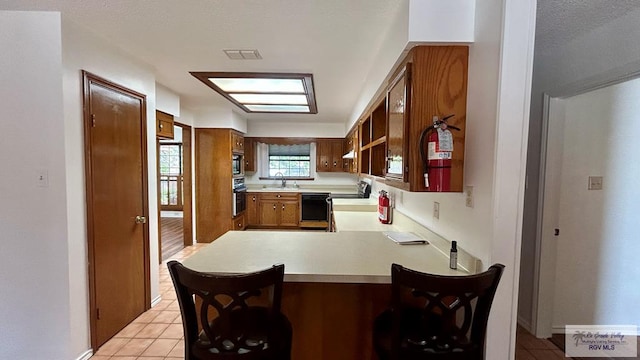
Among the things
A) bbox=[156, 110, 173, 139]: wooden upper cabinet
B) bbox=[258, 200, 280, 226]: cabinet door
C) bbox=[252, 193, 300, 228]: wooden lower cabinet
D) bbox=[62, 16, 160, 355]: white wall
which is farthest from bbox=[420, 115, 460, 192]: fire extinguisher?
bbox=[258, 200, 280, 226]: cabinet door

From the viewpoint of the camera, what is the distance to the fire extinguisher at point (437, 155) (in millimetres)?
1396

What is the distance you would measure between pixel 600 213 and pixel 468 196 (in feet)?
5.69

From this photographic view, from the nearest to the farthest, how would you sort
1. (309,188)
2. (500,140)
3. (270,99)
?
(500,140)
(270,99)
(309,188)

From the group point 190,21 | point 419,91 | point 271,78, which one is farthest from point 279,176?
point 419,91

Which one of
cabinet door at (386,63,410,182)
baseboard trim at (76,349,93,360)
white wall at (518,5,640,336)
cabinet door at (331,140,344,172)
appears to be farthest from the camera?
cabinet door at (331,140,344,172)

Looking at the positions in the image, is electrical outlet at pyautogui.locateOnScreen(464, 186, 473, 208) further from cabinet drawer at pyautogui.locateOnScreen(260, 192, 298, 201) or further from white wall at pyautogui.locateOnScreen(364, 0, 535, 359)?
cabinet drawer at pyautogui.locateOnScreen(260, 192, 298, 201)

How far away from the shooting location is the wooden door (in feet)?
7.04

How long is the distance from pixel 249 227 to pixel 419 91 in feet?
17.0

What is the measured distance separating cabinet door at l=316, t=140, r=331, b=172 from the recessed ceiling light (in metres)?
1.74

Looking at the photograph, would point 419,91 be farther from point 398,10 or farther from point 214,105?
point 214,105

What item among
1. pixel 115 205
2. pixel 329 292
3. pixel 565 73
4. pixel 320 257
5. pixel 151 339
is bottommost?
pixel 151 339

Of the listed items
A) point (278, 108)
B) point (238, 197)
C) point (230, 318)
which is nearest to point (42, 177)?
point (230, 318)

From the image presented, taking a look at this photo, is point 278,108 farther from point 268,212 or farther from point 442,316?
point 442,316

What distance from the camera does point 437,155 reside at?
1.40 meters
